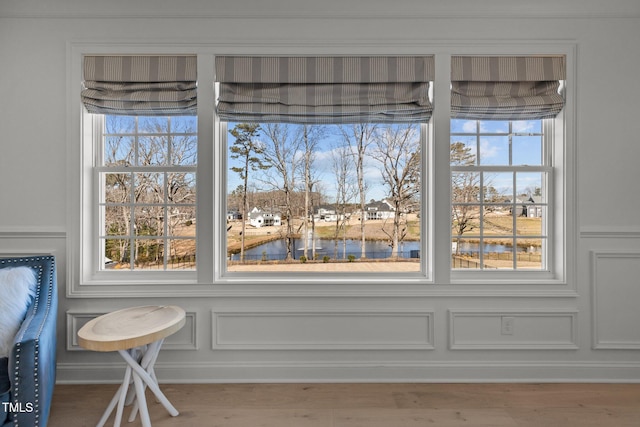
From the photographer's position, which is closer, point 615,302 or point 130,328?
point 130,328

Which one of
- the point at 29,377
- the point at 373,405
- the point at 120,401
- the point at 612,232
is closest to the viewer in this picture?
the point at 29,377

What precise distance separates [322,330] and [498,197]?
5.26 feet

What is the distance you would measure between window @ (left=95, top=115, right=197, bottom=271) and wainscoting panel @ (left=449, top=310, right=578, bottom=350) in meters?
2.06

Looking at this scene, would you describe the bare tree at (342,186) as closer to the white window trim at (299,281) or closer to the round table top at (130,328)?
the white window trim at (299,281)

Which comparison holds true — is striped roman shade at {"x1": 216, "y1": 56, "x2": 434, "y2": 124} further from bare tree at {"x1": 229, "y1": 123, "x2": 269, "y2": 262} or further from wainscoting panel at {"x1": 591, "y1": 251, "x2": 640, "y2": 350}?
wainscoting panel at {"x1": 591, "y1": 251, "x2": 640, "y2": 350}

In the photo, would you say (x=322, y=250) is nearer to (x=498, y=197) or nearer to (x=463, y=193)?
(x=463, y=193)

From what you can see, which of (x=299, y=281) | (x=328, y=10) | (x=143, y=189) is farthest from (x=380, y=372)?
(x=328, y=10)

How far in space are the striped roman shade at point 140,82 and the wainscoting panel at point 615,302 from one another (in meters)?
3.06

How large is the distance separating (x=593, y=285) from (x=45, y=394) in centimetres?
333

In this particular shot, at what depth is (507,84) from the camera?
2.44 metres

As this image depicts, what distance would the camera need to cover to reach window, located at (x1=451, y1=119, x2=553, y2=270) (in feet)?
8.32

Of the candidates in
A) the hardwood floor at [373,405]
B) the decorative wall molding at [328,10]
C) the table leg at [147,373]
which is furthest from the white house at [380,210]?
the table leg at [147,373]

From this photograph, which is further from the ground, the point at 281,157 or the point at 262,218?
the point at 281,157

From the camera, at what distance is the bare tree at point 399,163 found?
2.55 meters
